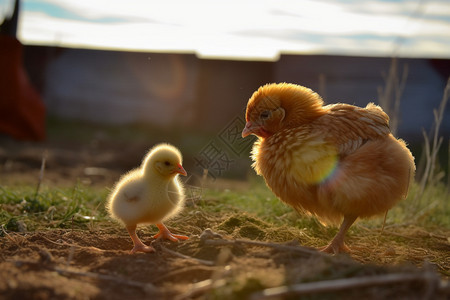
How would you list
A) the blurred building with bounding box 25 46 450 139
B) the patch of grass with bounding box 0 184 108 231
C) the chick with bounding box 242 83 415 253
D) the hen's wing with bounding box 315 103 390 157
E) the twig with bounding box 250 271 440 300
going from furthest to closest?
the blurred building with bounding box 25 46 450 139
the patch of grass with bounding box 0 184 108 231
the hen's wing with bounding box 315 103 390 157
the chick with bounding box 242 83 415 253
the twig with bounding box 250 271 440 300

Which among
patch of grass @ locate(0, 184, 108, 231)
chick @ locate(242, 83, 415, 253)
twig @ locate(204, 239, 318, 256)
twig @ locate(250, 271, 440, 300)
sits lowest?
patch of grass @ locate(0, 184, 108, 231)

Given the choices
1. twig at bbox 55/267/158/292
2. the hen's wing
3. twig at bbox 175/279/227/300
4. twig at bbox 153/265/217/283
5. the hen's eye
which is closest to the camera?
twig at bbox 175/279/227/300

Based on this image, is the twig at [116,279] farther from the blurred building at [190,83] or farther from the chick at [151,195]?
the blurred building at [190,83]

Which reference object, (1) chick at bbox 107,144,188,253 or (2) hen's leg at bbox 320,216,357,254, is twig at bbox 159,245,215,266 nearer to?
(1) chick at bbox 107,144,188,253

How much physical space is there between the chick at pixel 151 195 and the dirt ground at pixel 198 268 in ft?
0.67

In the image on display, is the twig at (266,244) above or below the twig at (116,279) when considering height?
above

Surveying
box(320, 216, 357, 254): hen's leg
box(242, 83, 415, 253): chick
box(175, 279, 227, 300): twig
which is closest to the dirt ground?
box(175, 279, 227, 300): twig

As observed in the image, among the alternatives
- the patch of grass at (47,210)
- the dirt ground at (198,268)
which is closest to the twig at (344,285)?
the dirt ground at (198,268)

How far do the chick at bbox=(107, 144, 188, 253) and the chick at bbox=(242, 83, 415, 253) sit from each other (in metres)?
0.73

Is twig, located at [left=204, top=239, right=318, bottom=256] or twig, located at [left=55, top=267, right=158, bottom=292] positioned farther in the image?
twig, located at [left=204, top=239, right=318, bottom=256]

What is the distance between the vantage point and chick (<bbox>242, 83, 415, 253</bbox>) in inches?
129

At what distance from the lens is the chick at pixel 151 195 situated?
11.4 feet

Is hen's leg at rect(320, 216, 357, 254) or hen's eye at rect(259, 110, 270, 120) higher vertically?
hen's eye at rect(259, 110, 270, 120)

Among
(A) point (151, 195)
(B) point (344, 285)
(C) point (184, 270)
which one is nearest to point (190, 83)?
(A) point (151, 195)
